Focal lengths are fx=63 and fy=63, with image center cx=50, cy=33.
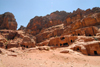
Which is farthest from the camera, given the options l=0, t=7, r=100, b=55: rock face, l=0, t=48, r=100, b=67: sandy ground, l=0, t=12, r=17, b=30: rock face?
l=0, t=12, r=17, b=30: rock face

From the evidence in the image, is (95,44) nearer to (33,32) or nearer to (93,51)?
(93,51)

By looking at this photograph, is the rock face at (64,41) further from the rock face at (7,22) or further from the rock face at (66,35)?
the rock face at (7,22)

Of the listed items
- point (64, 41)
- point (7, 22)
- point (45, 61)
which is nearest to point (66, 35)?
point (64, 41)

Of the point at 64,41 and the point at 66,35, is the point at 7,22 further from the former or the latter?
the point at 64,41

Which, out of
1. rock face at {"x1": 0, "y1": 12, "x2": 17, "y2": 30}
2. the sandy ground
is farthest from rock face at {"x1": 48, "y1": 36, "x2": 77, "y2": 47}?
rock face at {"x1": 0, "y1": 12, "x2": 17, "y2": 30}

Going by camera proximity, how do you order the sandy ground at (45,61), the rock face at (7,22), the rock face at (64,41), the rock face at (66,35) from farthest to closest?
the rock face at (7,22) → the rock face at (64,41) → the rock face at (66,35) → the sandy ground at (45,61)

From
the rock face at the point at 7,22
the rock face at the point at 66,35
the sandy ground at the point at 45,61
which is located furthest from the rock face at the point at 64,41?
the rock face at the point at 7,22

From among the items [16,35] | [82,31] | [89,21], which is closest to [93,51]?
[82,31]

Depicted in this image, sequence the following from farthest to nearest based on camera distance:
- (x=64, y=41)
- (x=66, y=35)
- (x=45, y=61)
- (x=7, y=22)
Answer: (x=7, y=22) → (x=66, y=35) → (x=64, y=41) → (x=45, y=61)

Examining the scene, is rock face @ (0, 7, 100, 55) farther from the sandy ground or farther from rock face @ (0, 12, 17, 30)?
the sandy ground

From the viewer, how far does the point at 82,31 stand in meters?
25.7

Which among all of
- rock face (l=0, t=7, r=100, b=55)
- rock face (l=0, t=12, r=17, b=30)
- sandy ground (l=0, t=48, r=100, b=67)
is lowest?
sandy ground (l=0, t=48, r=100, b=67)

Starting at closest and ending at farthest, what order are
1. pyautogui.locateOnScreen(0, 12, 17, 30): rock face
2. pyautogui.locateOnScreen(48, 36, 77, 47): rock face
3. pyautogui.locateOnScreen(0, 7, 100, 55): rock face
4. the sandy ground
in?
the sandy ground → pyautogui.locateOnScreen(0, 7, 100, 55): rock face → pyautogui.locateOnScreen(48, 36, 77, 47): rock face → pyautogui.locateOnScreen(0, 12, 17, 30): rock face

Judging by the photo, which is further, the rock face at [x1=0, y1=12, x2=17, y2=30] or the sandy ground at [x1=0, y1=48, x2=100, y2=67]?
the rock face at [x1=0, y1=12, x2=17, y2=30]
